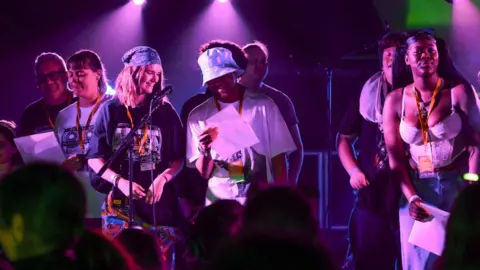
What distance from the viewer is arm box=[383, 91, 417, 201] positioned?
643cm

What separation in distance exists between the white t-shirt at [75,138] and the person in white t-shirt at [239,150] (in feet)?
3.15

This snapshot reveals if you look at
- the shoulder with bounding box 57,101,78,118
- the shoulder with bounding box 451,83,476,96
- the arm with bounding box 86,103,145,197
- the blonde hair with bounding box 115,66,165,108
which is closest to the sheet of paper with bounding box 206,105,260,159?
the blonde hair with bounding box 115,66,165,108

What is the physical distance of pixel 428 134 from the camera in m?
6.31

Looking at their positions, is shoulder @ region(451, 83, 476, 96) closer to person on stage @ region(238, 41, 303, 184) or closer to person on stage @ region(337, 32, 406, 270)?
person on stage @ region(337, 32, 406, 270)

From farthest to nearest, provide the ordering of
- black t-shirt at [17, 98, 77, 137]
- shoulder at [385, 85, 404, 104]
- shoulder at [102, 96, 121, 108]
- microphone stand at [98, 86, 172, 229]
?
1. black t-shirt at [17, 98, 77, 137]
2. shoulder at [102, 96, 121, 108]
3. shoulder at [385, 85, 404, 104]
4. microphone stand at [98, 86, 172, 229]

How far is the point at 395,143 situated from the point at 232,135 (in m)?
1.47

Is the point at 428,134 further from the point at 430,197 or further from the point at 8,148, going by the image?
the point at 8,148

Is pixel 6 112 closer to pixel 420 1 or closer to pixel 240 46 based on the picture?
pixel 240 46

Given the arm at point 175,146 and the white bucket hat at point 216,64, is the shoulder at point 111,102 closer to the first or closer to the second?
the arm at point 175,146

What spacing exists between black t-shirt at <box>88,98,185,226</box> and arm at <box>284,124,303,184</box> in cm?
103

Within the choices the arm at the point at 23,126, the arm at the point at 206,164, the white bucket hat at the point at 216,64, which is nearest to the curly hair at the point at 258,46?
the white bucket hat at the point at 216,64

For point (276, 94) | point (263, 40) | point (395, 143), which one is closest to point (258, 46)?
point (263, 40)

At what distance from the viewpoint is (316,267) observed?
4.38 ft

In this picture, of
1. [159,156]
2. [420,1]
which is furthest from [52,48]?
[420,1]
